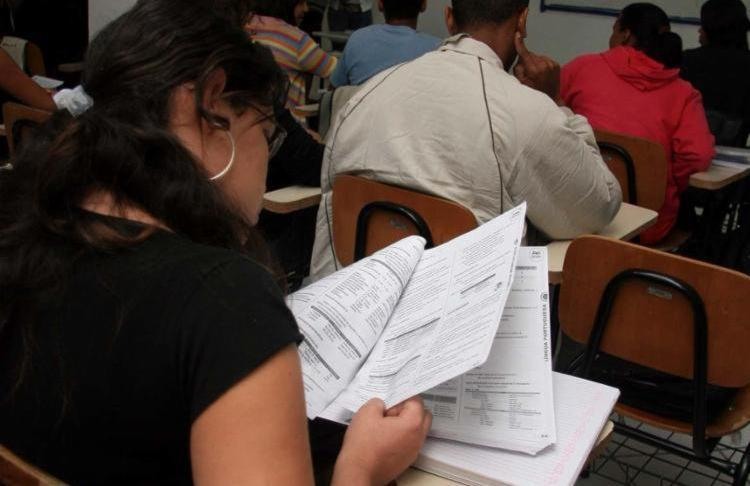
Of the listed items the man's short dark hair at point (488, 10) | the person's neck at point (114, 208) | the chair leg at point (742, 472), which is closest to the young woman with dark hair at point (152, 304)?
the person's neck at point (114, 208)

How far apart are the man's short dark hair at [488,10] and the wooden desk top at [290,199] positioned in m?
0.59

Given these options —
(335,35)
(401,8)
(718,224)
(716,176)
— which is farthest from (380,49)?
(335,35)

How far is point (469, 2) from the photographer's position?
74.5 inches

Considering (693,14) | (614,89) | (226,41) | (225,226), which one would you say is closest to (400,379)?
(225,226)

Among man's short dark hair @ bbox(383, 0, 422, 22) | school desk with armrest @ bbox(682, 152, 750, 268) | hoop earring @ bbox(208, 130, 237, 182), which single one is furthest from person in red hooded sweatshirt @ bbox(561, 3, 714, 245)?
hoop earring @ bbox(208, 130, 237, 182)

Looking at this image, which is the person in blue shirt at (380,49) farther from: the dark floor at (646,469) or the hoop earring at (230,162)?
the hoop earring at (230,162)

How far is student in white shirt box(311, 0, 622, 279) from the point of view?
159cm

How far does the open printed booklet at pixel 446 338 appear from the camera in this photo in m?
0.71

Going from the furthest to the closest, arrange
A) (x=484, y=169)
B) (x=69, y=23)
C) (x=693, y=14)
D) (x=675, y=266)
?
(x=69, y=23), (x=693, y=14), (x=484, y=169), (x=675, y=266)

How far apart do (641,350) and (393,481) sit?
912 millimetres

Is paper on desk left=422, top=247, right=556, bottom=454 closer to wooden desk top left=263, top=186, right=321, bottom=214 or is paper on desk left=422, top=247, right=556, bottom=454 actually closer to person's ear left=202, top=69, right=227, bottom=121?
person's ear left=202, top=69, right=227, bottom=121

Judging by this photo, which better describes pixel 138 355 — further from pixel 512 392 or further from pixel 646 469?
pixel 646 469

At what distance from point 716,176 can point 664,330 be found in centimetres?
143

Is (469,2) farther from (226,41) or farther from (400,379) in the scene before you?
(400,379)
